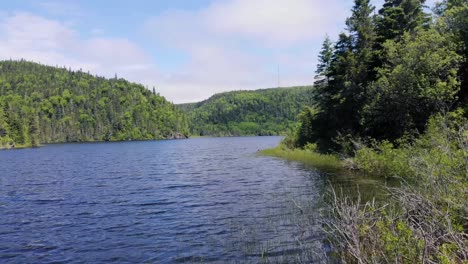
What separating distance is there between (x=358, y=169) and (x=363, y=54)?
1575 cm

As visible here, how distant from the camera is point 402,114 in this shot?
33531mm

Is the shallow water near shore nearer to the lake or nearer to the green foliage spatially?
the lake

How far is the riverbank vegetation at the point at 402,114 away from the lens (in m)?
9.71

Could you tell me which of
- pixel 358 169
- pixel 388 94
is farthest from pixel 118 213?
pixel 388 94

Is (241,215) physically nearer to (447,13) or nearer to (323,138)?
(447,13)

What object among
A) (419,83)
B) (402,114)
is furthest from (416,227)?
(402,114)

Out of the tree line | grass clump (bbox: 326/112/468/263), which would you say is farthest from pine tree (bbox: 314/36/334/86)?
grass clump (bbox: 326/112/468/263)

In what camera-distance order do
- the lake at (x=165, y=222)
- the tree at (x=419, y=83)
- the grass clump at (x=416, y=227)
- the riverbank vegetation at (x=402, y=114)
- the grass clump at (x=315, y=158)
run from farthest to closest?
1. the grass clump at (x=315, y=158)
2. the tree at (x=419, y=83)
3. the lake at (x=165, y=222)
4. the riverbank vegetation at (x=402, y=114)
5. the grass clump at (x=416, y=227)

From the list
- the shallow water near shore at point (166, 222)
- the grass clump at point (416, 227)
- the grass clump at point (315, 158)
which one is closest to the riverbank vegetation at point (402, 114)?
the grass clump at point (416, 227)

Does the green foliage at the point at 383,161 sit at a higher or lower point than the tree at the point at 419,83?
lower

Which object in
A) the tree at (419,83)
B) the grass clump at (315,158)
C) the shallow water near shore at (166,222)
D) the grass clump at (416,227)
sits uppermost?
the tree at (419,83)

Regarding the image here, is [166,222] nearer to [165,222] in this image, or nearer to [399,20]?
[165,222]

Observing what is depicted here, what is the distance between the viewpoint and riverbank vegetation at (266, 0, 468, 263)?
9.71m

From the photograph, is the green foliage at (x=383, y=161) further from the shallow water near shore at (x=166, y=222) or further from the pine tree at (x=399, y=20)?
the pine tree at (x=399, y=20)
